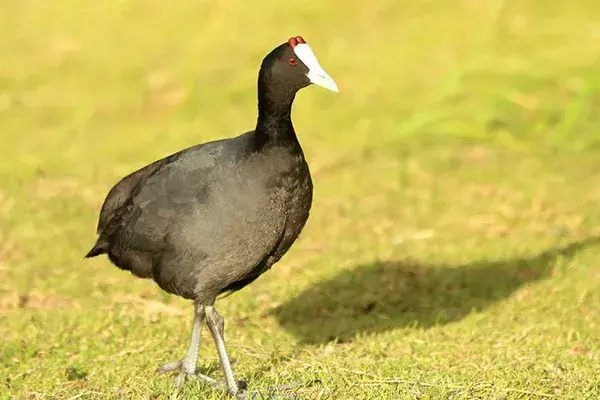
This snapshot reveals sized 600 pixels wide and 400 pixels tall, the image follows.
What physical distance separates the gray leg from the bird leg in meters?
0.07

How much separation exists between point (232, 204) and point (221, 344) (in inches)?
26.3

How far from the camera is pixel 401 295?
718 centimetres

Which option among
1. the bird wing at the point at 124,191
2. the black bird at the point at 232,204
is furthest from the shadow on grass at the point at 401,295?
the bird wing at the point at 124,191

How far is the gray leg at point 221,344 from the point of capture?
5.21 meters

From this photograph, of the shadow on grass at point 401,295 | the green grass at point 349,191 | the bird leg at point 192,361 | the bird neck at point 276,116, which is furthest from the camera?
the shadow on grass at point 401,295

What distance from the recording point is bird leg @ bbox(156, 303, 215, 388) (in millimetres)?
5422

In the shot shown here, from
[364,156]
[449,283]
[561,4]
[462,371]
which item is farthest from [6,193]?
[561,4]

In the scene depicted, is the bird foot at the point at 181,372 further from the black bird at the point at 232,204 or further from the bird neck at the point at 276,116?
the bird neck at the point at 276,116

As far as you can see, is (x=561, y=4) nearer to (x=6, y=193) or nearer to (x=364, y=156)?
(x=364, y=156)

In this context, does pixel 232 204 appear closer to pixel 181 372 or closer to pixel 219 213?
pixel 219 213

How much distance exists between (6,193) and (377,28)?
16.8 ft

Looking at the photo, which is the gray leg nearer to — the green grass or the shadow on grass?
the green grass

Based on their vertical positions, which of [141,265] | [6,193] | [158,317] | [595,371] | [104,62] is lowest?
[595,371]

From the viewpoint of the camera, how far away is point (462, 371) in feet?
18.2
